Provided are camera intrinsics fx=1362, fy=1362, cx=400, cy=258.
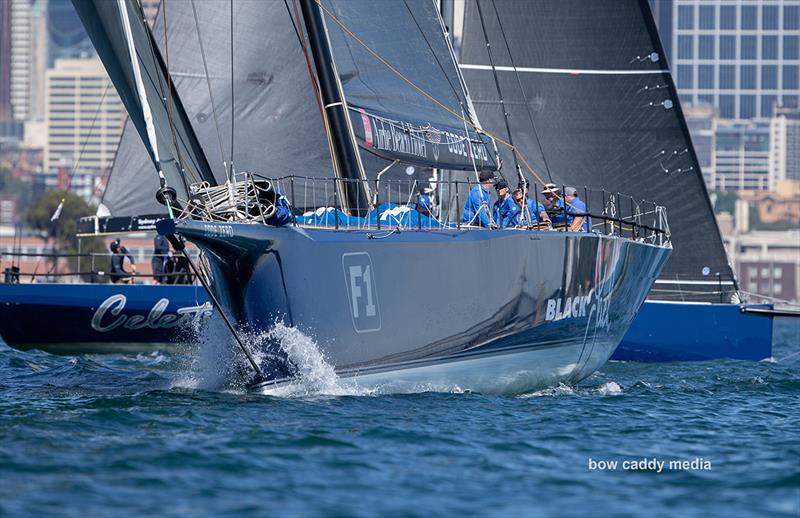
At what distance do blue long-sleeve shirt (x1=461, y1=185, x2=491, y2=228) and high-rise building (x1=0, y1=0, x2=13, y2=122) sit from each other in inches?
5557

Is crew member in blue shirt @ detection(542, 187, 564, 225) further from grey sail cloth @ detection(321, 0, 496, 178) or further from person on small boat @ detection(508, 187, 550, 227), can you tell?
grey sail cloth @ detection(321, 0, 496, 178)

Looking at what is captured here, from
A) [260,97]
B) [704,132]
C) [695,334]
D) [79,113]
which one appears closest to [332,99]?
[260,97]

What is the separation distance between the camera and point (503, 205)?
401 inches

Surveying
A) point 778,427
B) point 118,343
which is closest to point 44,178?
point 118,343

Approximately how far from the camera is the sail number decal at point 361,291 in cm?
876

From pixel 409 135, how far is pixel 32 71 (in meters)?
151

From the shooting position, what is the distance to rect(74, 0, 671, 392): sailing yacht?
335 inches

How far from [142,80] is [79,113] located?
14449cm

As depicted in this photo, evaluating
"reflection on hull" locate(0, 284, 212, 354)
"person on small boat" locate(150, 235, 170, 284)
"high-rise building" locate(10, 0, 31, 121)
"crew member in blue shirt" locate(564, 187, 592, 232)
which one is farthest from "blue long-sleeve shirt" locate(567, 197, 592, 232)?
"high-rise building" locate(10, 0, 31, 121)

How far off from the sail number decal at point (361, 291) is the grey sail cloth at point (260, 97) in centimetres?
445

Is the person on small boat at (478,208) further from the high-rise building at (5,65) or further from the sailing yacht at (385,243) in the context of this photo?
the high-rise building at (5,65)

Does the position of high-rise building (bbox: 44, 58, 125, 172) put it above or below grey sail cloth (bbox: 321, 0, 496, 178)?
above

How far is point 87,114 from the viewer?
148625mm

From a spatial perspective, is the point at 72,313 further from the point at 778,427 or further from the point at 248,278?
the point at 778,427
